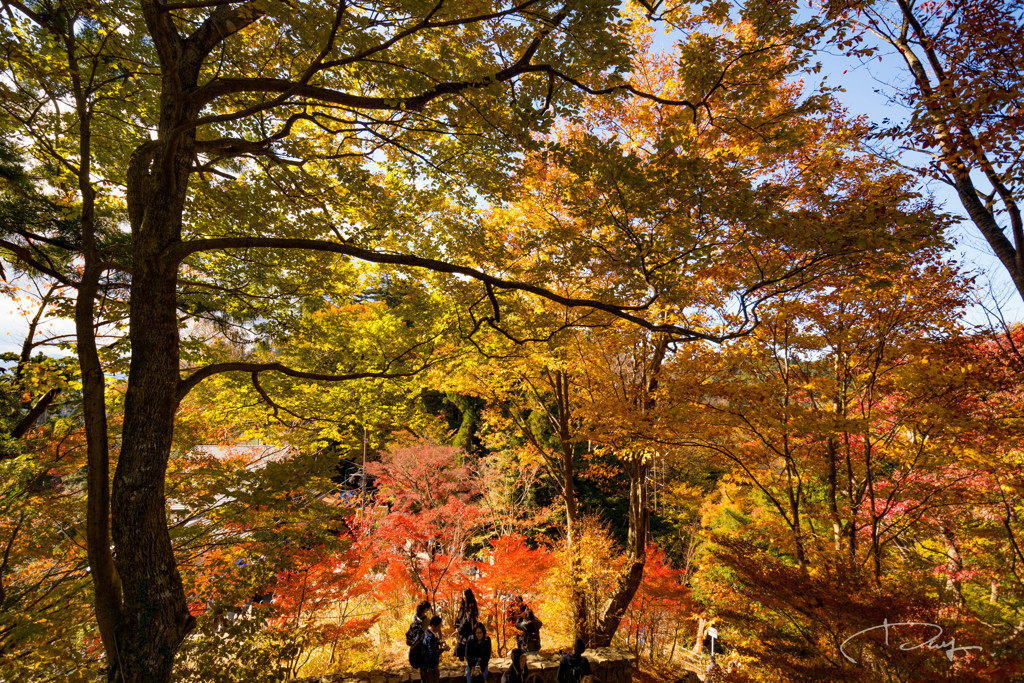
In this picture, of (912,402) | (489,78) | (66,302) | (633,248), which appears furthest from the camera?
(912,402)

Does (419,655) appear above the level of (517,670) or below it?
above

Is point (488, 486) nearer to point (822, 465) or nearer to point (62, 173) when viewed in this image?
point (822, 465)

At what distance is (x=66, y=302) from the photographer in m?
5.56

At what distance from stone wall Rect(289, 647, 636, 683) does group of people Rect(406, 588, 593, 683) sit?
256 mm

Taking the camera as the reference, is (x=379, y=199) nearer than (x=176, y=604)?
No

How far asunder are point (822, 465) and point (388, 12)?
8287mm

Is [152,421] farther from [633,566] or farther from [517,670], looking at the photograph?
[633,566]

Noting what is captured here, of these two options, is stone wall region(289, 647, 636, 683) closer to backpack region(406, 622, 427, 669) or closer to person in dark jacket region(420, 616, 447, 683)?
person in dark jacket region(420, 616, 447, 683)

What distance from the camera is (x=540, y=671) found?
619cm

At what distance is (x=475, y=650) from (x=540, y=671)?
126cm

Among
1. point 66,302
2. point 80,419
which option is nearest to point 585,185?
point 66,302

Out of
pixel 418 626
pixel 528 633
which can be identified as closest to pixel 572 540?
pixel 528 633

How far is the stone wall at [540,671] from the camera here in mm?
5676

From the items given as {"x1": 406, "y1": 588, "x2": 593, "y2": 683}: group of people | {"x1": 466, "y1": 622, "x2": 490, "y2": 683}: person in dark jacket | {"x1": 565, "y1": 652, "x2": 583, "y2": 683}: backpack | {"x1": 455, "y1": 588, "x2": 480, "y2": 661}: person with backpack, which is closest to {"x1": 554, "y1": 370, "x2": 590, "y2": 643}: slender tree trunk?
{"x1": 406, "y1": 588, "x2": 593, "y2": 683}: group of people
